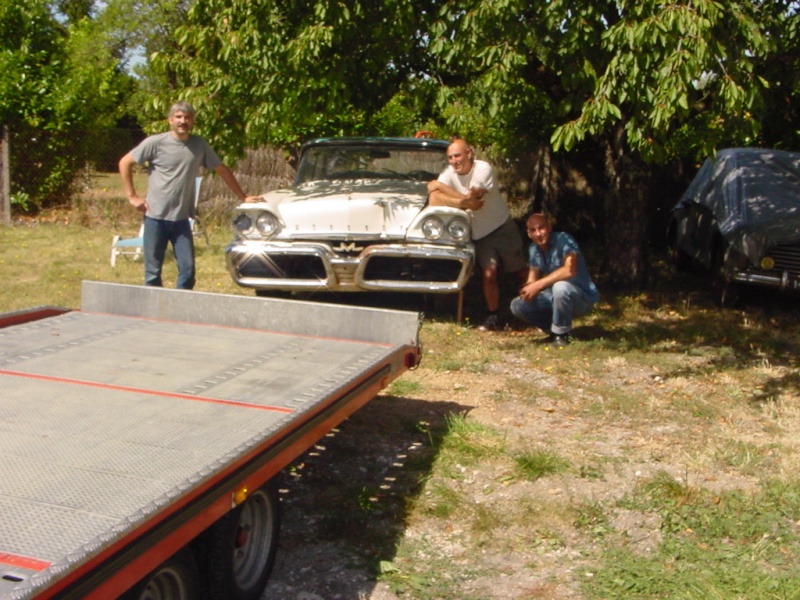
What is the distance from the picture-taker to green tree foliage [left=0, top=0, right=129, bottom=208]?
587 inches

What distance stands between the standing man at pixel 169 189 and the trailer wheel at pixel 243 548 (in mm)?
3823

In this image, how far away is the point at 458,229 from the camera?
7805 mm

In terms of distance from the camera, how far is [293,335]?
5.36m

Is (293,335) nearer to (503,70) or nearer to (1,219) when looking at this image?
(503,70)

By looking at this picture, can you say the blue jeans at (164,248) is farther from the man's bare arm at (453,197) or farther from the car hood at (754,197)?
the car hood at (754,197)

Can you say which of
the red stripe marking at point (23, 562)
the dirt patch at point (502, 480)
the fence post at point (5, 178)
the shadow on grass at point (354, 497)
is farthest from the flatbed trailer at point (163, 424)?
the fence post at point (5, 178)

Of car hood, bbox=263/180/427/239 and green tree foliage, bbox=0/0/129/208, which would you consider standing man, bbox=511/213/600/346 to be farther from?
green tree foliage, bbox=0/0/129/208

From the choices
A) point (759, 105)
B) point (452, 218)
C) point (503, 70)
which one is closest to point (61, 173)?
point (452, 218)

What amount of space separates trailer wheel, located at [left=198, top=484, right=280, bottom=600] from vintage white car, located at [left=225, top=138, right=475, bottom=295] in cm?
408

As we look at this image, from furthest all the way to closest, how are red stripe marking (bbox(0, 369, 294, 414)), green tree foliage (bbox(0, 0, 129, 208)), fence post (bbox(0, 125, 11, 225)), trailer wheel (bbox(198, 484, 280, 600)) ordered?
green tree foliage (bbox(0, 0, 129, 208))
fence post (bbox(0, 125, 11, 225))
red stripe marking (bbox(0, 369, 294, 414))
trailer wheel (bbox(198, 484, 280, 600))

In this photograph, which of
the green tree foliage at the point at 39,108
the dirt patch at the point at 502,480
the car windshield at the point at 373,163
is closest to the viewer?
the dirt patch at the point at 502,480

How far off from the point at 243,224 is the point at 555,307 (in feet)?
8.79

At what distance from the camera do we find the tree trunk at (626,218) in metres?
9.85

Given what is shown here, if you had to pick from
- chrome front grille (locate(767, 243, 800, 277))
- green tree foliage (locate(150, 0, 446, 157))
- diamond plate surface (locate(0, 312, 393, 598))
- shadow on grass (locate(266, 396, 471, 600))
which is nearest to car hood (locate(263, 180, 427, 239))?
green tree foliage (locate(150, 0, 446, 157))
